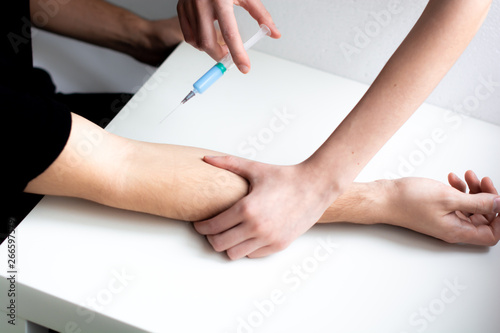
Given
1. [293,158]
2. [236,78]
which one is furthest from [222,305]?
[236,78]

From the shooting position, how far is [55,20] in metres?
1.24

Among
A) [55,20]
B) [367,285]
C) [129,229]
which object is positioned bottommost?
[367,285]

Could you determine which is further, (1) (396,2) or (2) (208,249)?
(1) (396,2)

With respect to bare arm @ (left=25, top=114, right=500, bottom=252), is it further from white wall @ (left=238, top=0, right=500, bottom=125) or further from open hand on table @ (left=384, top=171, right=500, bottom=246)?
white wall @ (left=238, top=0, right=500, bottom=125)

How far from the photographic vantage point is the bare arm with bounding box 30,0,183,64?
1228mm

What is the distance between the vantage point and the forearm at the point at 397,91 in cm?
82

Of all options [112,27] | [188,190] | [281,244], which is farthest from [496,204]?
[112,27]

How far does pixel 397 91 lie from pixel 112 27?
747mm

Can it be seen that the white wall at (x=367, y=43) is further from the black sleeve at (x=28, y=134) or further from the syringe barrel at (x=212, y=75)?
the black sleeve at (x=28, y=134)

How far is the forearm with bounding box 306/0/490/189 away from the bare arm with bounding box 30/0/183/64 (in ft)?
1.79

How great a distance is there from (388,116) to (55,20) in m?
0.83

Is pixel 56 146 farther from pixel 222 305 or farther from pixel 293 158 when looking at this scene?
pixel 293 158

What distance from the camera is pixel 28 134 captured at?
704 millimetres

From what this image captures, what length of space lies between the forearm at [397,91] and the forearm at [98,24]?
25.0 inches
